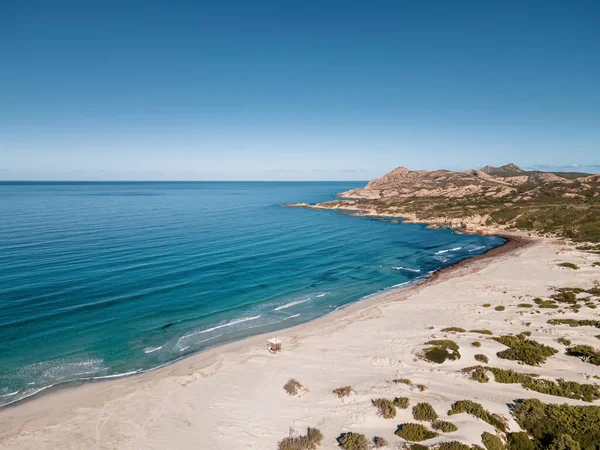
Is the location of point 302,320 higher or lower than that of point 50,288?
lower

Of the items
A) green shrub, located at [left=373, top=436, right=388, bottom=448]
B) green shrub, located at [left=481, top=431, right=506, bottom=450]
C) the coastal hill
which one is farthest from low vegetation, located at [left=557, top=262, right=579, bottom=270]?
green shrub, located at [left=373, top=436, right=388, bottom=448]

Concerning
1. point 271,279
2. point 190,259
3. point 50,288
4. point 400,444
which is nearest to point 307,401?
point 400,444

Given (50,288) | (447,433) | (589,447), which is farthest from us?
(50,288)

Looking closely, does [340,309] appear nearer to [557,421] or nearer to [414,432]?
[414,432]

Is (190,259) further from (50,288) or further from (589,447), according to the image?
(589,447)

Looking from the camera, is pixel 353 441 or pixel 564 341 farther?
pixel 564 341

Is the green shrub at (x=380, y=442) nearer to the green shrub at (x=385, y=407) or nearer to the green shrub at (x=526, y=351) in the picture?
the green shrub at (x=385, y=407)

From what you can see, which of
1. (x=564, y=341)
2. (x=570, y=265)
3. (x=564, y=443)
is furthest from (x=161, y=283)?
(x=570, y=265)
